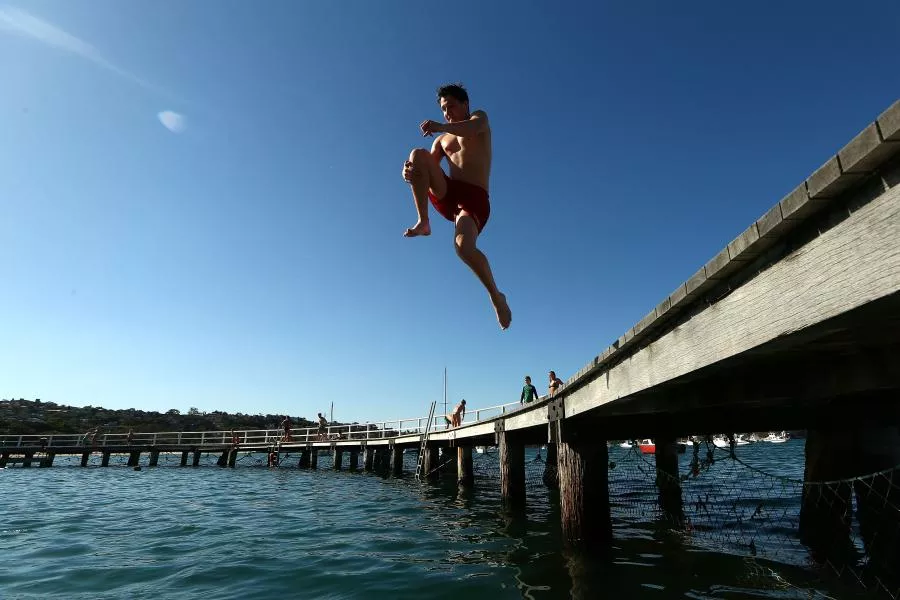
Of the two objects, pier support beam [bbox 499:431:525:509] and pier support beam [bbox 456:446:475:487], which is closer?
pier support beam [bbox 499:431:525:509]

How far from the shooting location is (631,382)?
5652 mm

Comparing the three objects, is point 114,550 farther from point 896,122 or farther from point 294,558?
point 896,122

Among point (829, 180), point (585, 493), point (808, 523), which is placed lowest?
point (808, 523)

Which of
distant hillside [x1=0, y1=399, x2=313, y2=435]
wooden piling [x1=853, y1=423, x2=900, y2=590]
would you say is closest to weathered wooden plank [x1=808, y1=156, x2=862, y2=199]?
wooden piling [x1=853, y1=423, x2=900, y2=590]

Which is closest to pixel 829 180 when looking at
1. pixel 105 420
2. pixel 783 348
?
pixel 783 348

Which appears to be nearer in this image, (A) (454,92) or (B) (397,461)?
(A) (454,92)

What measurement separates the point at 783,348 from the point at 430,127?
2.76 metres

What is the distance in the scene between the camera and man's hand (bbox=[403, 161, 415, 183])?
259 centimetres

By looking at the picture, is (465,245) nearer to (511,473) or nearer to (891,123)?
(891,123)

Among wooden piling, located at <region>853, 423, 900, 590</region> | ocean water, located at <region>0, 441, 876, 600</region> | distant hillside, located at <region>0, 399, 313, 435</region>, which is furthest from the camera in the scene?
distant hillside, located at <region>0, 399, 313, 435</region>

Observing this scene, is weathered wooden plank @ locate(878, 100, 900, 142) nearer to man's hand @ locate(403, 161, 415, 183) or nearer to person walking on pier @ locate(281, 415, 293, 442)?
man's hand @ locate(403, 161, 415, 183)

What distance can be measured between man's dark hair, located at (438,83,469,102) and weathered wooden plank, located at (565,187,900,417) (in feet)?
6.33

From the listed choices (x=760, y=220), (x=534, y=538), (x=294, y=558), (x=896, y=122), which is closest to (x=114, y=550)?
(x=294, y=558)

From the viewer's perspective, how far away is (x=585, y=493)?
8414 mm
